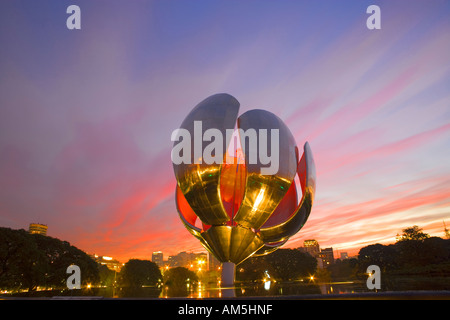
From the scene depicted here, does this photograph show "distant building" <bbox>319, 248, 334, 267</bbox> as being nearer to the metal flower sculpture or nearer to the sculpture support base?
the sculpture support base

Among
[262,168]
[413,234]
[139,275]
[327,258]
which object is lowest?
[327,258]

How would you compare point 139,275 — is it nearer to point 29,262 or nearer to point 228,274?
point 29,262

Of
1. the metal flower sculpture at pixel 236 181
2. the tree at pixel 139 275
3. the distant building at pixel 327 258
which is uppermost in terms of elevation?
the metal flower sculpture at pixel 236 181

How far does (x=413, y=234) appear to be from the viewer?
5681 cm

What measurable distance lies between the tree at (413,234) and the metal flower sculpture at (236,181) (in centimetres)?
5481

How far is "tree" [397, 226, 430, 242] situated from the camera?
183ft

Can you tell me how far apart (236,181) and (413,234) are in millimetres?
58160

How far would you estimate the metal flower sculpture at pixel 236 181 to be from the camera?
12016 mm

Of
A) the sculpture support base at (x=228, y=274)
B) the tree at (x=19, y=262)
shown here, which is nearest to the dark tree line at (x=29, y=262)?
the tree at (x=19, y=262)

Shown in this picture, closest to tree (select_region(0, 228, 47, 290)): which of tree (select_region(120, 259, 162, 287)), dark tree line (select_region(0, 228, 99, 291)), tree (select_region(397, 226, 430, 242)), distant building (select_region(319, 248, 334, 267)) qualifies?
dark tree line (select_region(0, 228, 99, 291))

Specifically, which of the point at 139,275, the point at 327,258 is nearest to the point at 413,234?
the point at 139,275

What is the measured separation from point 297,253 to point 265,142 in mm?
53908

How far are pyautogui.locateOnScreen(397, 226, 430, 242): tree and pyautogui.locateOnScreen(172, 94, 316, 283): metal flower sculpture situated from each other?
5481cm

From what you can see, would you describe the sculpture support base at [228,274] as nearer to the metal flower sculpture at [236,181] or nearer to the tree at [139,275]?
the metal flower sculpture at [236,181]
